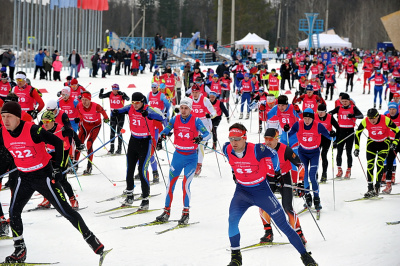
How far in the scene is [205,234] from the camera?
26.3ft

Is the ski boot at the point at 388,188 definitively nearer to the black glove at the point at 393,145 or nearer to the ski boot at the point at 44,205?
the black glove at the point at 393,145

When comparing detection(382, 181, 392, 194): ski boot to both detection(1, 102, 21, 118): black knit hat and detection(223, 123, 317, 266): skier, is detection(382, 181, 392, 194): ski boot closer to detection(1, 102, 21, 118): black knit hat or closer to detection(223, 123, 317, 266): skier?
detection(223, 123, 317, 266): skier

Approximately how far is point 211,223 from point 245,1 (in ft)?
263

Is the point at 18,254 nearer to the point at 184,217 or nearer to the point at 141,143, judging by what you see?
the point at 184,217

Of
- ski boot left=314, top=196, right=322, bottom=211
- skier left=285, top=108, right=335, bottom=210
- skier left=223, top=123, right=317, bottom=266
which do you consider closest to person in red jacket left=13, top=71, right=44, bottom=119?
skier left=285, top=108, right=335, bottom=210

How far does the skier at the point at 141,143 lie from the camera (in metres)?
9.05

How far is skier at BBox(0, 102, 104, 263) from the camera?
621cm

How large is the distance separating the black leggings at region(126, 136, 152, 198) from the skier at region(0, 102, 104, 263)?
2.63 meters

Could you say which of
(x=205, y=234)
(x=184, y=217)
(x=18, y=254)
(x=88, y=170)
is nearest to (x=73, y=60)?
(x=88, y=170)

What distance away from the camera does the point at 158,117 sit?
365 inches

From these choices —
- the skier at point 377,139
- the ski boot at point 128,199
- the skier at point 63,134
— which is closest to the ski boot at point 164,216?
the ski boot at point 128,199

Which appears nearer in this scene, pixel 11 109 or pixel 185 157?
pixel 11 109

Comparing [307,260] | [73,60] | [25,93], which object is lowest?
[307,260]

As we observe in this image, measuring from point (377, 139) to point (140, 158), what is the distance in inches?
163
